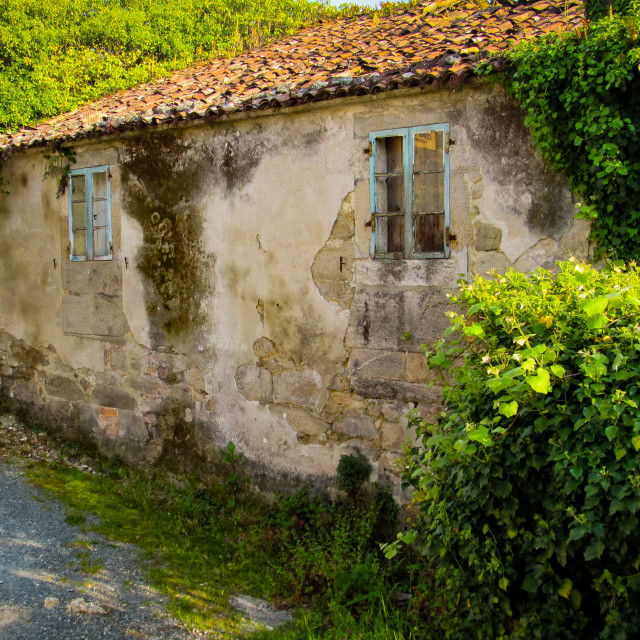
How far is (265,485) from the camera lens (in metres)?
6.48

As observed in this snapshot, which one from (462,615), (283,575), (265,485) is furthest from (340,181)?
(462,615)

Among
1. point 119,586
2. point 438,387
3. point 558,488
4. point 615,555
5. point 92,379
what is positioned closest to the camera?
point 615,555

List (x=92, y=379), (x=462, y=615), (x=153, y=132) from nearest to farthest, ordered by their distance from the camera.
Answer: (x=462, y=615) < (x=153, y=132) < (x=92, y=379)

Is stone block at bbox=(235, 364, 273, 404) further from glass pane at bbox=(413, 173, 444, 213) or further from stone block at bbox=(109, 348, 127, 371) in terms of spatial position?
glass pane at bbox=(413, 173, 444, 213)

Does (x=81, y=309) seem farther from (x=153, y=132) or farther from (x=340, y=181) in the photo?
(x=340, y=181)

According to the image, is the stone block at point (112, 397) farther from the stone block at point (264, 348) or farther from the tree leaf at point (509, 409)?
the tree leaf at point (509, 409)

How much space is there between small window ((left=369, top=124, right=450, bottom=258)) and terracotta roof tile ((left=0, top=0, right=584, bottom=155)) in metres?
0.47

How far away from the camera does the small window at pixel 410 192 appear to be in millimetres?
5570

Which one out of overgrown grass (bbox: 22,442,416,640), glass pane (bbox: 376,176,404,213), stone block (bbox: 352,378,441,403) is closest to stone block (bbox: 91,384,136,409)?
overgrown grass (bbox: 22,442,416,640)

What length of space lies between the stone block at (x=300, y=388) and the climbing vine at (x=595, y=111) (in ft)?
8.97

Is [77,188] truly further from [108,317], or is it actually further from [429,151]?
[429,151]

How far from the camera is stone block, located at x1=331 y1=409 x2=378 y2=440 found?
5863 millimetres

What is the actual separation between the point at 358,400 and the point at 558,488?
10.1ft

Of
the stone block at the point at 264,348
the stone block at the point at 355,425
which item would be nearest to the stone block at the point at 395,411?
the stone block at the point at 355,425
